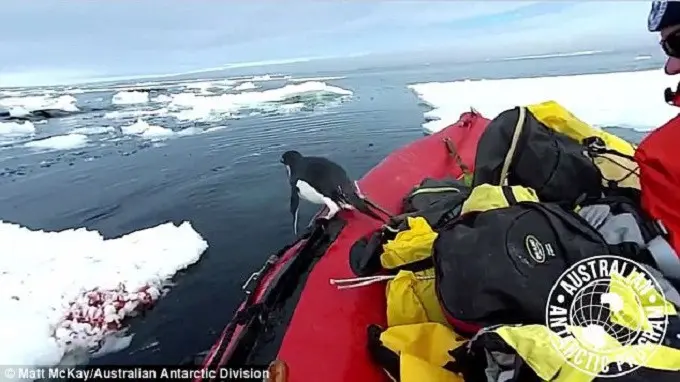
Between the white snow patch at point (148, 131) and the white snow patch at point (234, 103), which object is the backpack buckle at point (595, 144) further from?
the white snow patch at point (234, 103)

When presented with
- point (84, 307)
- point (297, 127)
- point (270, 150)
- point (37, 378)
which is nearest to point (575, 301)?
point (37, 378)

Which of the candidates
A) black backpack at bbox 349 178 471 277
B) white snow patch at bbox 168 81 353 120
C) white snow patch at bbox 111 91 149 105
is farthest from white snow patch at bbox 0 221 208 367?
white snow patch at bbox 111 91 149 105

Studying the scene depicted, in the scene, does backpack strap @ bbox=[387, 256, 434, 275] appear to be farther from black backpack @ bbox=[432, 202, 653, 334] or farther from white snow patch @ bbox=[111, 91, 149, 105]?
white snow patch @ bbox=[111, 91, 149, 105]

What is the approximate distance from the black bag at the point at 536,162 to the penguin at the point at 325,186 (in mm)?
619

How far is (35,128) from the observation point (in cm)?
1187

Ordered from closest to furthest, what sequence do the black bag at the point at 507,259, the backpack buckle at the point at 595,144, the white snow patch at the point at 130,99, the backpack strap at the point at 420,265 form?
the black bag at the point at 507,259
the backpack strap at the point at 420,265
the backpack buckle at the point at 595,144
the white snow patch at the point at 130,99

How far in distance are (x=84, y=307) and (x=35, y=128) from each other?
10854 millimetres

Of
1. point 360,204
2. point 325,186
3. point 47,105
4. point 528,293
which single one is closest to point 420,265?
point 528,293

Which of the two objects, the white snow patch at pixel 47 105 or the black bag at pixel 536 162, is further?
the white snow patch at pixel 47 105

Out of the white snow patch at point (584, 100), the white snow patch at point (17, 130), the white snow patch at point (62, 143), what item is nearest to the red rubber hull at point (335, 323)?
the white snow patch at point (584, 100)

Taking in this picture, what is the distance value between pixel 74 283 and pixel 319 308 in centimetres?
185

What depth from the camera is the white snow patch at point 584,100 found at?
262 inches

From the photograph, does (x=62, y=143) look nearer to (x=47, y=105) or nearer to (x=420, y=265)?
(x=420, y=265)

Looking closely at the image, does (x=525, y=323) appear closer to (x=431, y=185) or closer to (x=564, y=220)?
(x=564, y=220)
